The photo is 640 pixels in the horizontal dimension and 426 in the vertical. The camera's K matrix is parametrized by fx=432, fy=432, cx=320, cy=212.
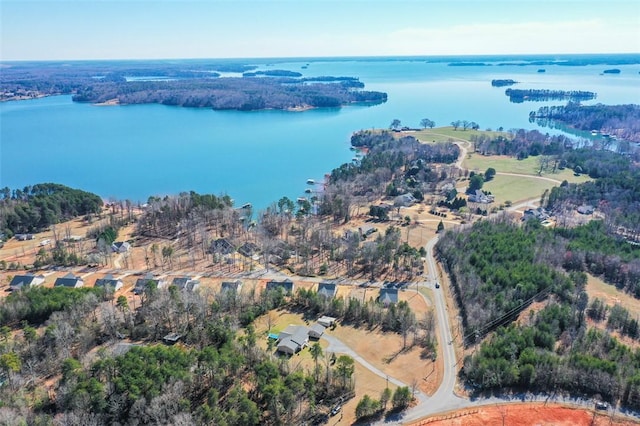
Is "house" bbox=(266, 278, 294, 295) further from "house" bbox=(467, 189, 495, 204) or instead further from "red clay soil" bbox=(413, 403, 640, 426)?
"house" bbox=(467, 189, 495, 204)

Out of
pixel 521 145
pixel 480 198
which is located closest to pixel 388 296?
pixel 480 198

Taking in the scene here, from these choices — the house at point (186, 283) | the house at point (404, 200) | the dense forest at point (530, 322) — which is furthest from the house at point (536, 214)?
the house at point (186, 283)

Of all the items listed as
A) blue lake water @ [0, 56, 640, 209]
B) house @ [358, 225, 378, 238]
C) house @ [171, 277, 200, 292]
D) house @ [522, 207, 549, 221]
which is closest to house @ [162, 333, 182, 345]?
house @ [171, 277, 200, 292]

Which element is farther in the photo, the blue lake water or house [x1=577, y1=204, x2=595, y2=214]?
the blue lake water

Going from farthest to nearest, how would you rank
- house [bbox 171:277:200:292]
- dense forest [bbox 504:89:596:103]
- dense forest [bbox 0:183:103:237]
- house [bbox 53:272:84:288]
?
dense forest [bbox 504:89:596:103]
dense forest [bbox 0:183:103:237]
house [bbox 53:272:84:288]
house [bbox 171:277:200:292]

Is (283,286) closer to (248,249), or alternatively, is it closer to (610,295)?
(248,249)
